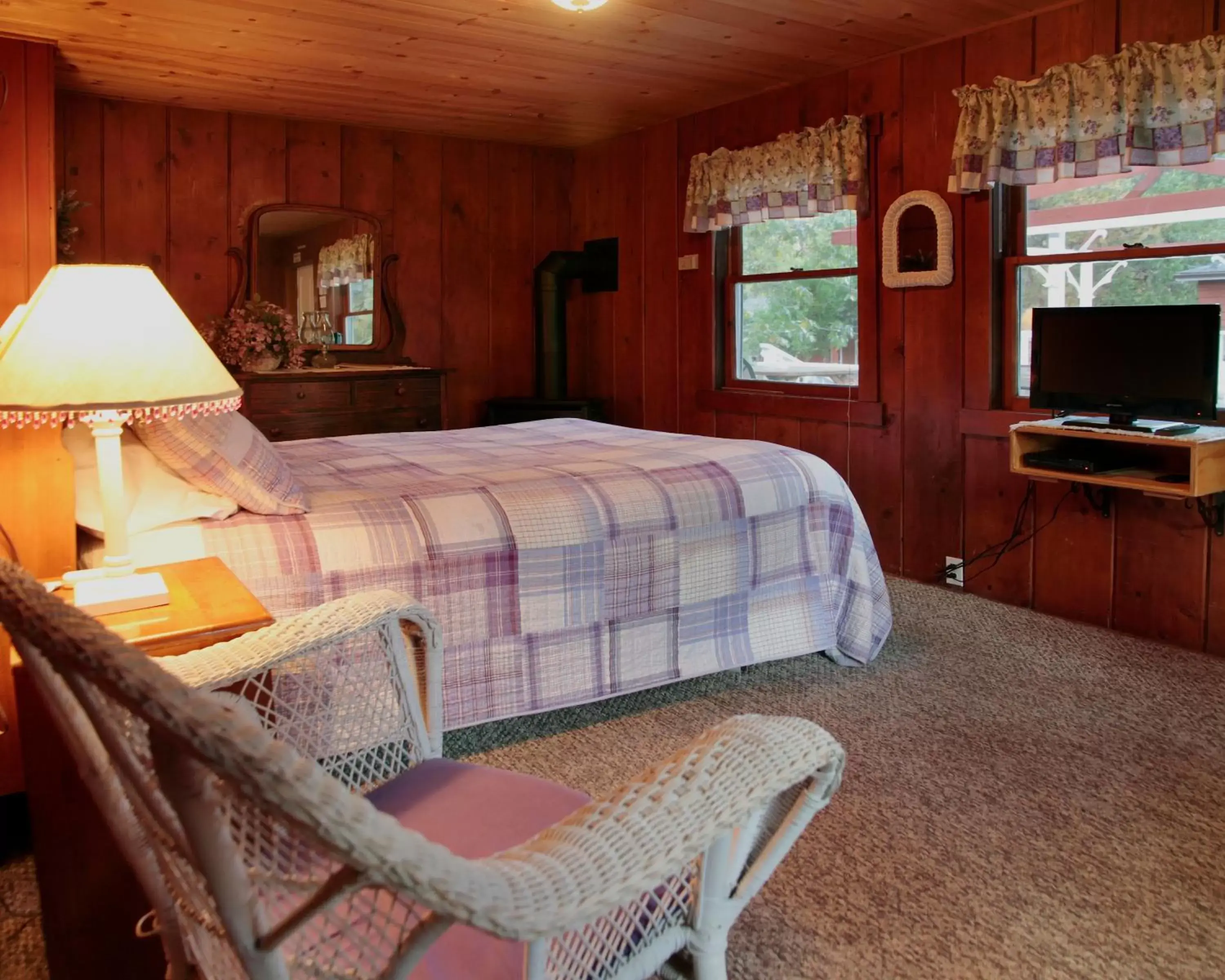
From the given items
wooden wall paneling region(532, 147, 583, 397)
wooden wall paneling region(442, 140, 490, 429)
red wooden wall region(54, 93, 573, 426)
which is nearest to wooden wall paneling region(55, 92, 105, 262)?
red wooden wall region(54, 93, 573, 426)

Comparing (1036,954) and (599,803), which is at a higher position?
(599,803)

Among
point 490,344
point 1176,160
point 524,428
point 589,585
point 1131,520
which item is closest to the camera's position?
point 589,585

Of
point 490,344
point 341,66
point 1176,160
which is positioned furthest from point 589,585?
point 490,344

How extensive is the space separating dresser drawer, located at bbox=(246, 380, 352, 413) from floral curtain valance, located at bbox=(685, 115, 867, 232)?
78.7 inches

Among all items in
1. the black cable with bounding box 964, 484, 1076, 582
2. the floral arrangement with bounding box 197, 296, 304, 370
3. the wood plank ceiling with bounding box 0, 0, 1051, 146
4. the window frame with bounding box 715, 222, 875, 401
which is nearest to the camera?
the wood plank ceiling with bounding box 0, 0, 1051, 146

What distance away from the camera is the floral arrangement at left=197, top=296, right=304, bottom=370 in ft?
17.2

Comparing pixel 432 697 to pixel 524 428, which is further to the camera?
pixel 524 428

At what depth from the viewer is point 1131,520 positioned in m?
3.81

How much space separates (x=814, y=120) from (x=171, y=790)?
4.59 m

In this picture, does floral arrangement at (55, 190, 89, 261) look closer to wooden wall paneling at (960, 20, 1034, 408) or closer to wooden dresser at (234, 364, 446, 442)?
wooden dresser at (234, 364, 446, 442)

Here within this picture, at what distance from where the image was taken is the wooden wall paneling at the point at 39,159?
217 cm

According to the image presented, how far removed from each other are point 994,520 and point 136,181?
4.34 m

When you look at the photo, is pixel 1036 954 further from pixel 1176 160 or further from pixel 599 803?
pixel 1176 160

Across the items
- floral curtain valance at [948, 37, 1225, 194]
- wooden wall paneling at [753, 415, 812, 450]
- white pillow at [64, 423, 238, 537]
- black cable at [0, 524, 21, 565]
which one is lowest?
black cable at [0, 524, 21, 565]
